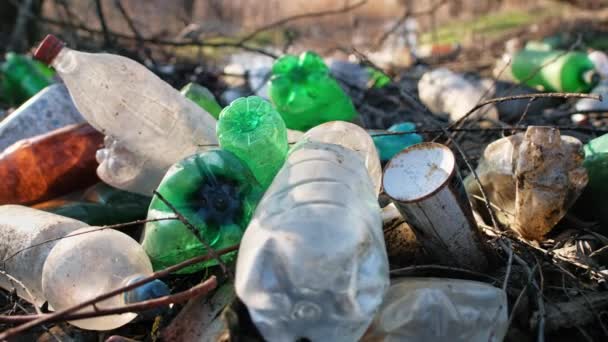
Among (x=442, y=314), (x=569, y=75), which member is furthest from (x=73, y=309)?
(x=569, y=75)

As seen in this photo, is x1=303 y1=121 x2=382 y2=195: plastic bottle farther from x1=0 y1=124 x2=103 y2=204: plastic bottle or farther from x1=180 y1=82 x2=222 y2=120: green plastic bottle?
x1=0 y1=124 x2=103 y2=204: plastic bottle

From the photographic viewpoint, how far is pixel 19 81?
3061 millimetres

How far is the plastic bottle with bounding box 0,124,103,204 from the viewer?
1765 millimetres

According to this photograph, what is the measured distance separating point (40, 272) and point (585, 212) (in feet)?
4.38

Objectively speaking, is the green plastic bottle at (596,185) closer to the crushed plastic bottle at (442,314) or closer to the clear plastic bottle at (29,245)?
the crushed plastic bottle at (442,314)

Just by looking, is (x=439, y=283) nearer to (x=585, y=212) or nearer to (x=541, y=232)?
(x=541, y=232)

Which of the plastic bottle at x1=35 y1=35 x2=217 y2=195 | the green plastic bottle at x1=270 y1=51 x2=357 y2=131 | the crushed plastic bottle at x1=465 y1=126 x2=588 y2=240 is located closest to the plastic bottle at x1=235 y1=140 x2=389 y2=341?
the crushed plastic bottle at x1=465 y1=126 x2=588 y2=240

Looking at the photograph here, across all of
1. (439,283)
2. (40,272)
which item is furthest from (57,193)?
(439,283)

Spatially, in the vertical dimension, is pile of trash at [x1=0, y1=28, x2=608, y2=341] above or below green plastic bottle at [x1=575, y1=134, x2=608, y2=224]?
above

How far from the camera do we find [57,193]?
5.99 ft

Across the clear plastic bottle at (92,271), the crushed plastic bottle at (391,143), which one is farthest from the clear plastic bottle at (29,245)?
the crushed plastic bottle at (391,143)

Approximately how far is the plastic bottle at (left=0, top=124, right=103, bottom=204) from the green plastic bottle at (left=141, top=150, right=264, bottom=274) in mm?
596

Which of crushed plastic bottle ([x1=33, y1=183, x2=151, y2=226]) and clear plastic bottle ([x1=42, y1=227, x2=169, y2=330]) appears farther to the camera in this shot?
crushed plastic bottle ([x1=33, y1=183, x2=151, y2=226])

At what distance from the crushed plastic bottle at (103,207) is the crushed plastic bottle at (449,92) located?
160 centimetres
